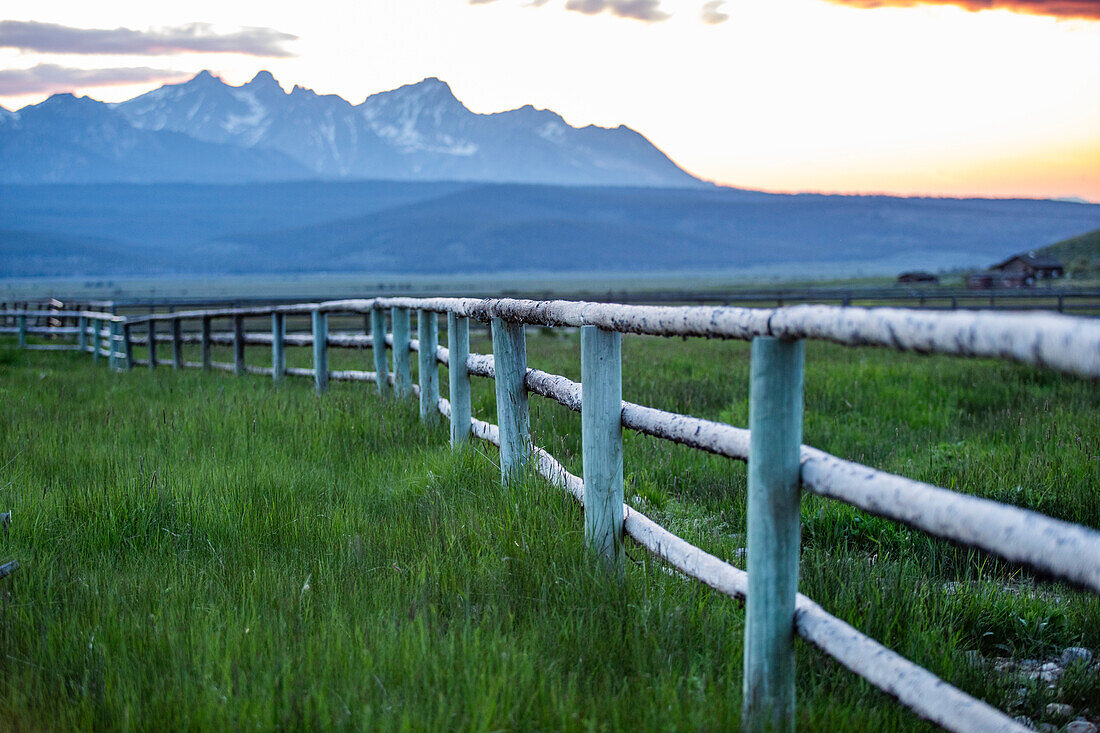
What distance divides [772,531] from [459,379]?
346 cm

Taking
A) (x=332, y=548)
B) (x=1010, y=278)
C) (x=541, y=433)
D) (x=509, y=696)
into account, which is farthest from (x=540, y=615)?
(x=1010, y=278)

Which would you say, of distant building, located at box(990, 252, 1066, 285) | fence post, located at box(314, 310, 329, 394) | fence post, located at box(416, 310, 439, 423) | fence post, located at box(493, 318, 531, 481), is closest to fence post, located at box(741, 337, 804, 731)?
fence post, located at box(493, 318, 531, 481)

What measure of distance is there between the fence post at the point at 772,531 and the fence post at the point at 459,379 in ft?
11.0

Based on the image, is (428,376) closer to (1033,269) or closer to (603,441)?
(603,441)

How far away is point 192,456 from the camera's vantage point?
5.57m

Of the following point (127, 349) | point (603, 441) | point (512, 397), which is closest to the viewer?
point (603, 441)

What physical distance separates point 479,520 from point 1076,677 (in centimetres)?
229

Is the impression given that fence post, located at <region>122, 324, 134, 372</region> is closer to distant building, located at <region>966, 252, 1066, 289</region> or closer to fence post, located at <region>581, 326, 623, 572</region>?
fence post, located at <region>581, 326, 623, 572</region>

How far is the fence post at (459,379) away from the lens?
5.74m

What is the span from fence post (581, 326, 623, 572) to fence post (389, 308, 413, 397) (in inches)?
167

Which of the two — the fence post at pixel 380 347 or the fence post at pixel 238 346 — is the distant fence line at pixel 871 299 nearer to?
the fence post at pixel 238 346

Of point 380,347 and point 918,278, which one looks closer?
point 380,347

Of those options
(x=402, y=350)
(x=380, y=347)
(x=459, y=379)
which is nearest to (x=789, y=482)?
(x=459, y=379)

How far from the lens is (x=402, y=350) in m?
7.84
